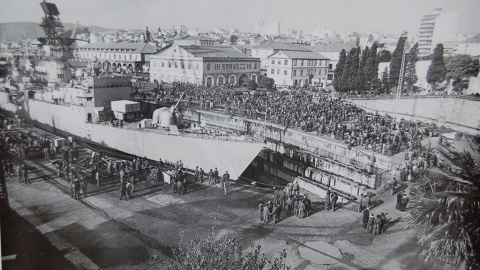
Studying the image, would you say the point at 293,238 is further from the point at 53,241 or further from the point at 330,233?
the point at 53,241

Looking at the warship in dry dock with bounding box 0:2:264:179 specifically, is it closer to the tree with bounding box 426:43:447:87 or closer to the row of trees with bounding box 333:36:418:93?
the row of trees with bounding box 333:36:418:93

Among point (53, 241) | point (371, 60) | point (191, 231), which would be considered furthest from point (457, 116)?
point (53, 241)

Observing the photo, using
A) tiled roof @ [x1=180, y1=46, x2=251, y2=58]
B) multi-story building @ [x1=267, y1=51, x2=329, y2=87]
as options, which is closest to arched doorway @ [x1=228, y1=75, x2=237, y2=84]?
tiled roof @ [x1=180, y1=46, x2=251, y2=58]

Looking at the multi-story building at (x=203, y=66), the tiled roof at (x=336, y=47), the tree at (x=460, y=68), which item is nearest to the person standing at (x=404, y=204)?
the tree at (x=460, y=68)

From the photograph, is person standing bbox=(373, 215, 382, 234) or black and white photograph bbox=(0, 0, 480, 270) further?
person standing bbox=(373, 215, 382, 234)

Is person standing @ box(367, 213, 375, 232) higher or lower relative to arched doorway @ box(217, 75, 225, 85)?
lower

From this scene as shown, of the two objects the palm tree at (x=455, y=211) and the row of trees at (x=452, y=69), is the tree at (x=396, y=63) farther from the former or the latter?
the palm tree at (x=455, y=211)
